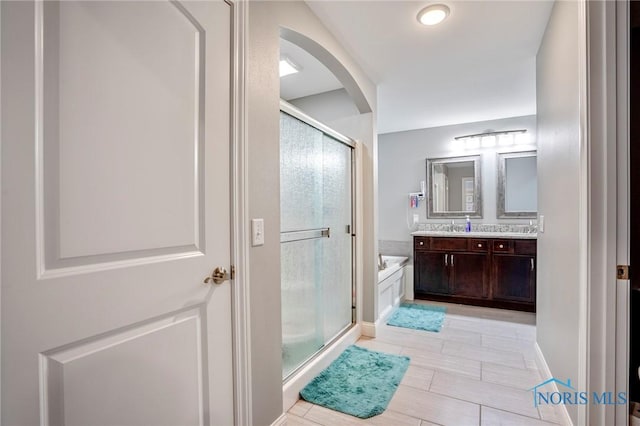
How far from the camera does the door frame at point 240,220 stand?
49.9 inches

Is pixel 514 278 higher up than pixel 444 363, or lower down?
higher up

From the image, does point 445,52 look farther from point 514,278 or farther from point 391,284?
point 514,278

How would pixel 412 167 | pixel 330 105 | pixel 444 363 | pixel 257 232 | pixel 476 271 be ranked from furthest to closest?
pixel 412 167 < pixel 476 271 < pixel 330 105 < pixel 444 363 < pixel 257 232

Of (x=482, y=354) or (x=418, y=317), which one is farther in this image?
(x=418, y=317)

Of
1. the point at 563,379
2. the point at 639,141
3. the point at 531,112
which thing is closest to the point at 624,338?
the point at 563,379

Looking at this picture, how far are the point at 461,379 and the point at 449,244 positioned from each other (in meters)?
2.02

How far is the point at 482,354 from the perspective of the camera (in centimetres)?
246

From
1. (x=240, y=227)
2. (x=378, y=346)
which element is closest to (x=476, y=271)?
(x=378, y=346)

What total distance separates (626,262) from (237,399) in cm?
169

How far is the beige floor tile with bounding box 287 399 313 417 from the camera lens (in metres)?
1.74

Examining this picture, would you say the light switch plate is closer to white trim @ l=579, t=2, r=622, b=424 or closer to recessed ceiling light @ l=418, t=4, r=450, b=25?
white trim @ l=579, t=2, r=622, b=424

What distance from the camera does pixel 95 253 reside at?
0.84m

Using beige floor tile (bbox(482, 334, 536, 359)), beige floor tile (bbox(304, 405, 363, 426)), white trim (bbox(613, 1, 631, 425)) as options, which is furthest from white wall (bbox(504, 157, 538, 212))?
beige floor tile (bbox(304, 405, 363, 426))

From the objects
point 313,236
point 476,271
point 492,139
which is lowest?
point 476,271
